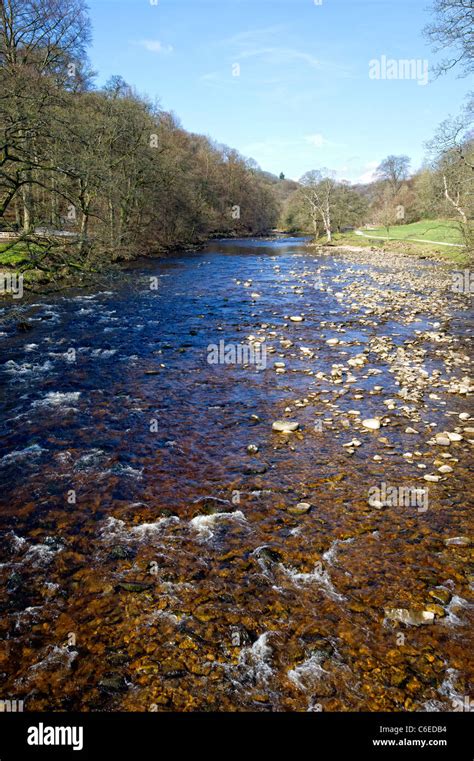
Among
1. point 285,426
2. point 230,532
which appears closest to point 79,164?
point 285,426

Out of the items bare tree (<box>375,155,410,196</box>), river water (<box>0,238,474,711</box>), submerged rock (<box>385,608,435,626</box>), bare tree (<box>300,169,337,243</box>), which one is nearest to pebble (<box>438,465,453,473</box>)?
river water (<box>0,238,474,711</box>)

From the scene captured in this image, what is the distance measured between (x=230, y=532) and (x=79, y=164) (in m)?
12.0

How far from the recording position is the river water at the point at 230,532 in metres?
4.16

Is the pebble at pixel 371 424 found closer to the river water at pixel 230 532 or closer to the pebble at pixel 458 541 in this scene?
the river water at pixel 230 532

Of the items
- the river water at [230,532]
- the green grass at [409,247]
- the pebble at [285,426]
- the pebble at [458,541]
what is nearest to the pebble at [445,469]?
the river water at [230,532]

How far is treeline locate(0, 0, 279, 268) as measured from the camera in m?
12.1

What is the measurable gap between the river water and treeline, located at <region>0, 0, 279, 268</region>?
5.17 meters

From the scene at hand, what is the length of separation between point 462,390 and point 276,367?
5122 mm

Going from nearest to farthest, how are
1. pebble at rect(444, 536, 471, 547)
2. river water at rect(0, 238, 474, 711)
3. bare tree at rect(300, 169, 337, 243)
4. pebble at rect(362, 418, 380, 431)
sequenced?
river water at rect(0, 238, 474, 711) < pebble at rect(444, 536, 471, 547) < pebble at rect(362, 418, 380, 431) < bare tree at rect(300, 169, 337, 243)

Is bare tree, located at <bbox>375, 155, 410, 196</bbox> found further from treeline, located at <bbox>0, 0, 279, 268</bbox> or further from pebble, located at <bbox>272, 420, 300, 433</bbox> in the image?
pebble, located at <bbox>272, 420, 300, 433</bbox>

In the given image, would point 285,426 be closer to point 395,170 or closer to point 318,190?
point 318,190

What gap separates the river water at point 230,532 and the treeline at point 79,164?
5168 millimetres

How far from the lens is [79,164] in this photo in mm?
12797
